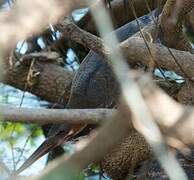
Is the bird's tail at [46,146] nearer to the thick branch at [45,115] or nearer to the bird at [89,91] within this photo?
the bird at [89,91]

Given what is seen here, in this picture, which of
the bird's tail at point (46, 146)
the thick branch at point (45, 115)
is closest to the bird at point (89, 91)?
the bird's tail at point (46, 146)

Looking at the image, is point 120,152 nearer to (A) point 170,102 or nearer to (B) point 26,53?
(B) point 26,53

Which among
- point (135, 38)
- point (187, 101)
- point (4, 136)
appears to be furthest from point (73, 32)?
point (4, 136)

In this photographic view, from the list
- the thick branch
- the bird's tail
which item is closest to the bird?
the bird's tail

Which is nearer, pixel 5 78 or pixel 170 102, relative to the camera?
pixel 170 102

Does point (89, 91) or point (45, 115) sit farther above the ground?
point (45, 115)

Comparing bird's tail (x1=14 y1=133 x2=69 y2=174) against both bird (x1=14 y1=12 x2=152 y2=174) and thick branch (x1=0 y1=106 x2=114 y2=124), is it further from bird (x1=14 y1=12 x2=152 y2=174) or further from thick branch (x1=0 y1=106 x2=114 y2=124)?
thick branch (x1=0 y1=106 x2=114 y2=124)

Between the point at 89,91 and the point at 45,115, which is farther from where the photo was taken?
the point at 89,91

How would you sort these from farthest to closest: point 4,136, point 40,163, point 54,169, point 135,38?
point 4,136 < point 40,163 < point 135,38 < point 54,169

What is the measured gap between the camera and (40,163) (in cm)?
Result: 236

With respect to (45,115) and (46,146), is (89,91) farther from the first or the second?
(45,115)

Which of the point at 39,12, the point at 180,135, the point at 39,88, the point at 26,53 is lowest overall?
the point at 39,88

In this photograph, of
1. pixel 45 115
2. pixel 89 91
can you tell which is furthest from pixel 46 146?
pixel 45 115

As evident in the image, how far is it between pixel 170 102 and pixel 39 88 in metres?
2.28
